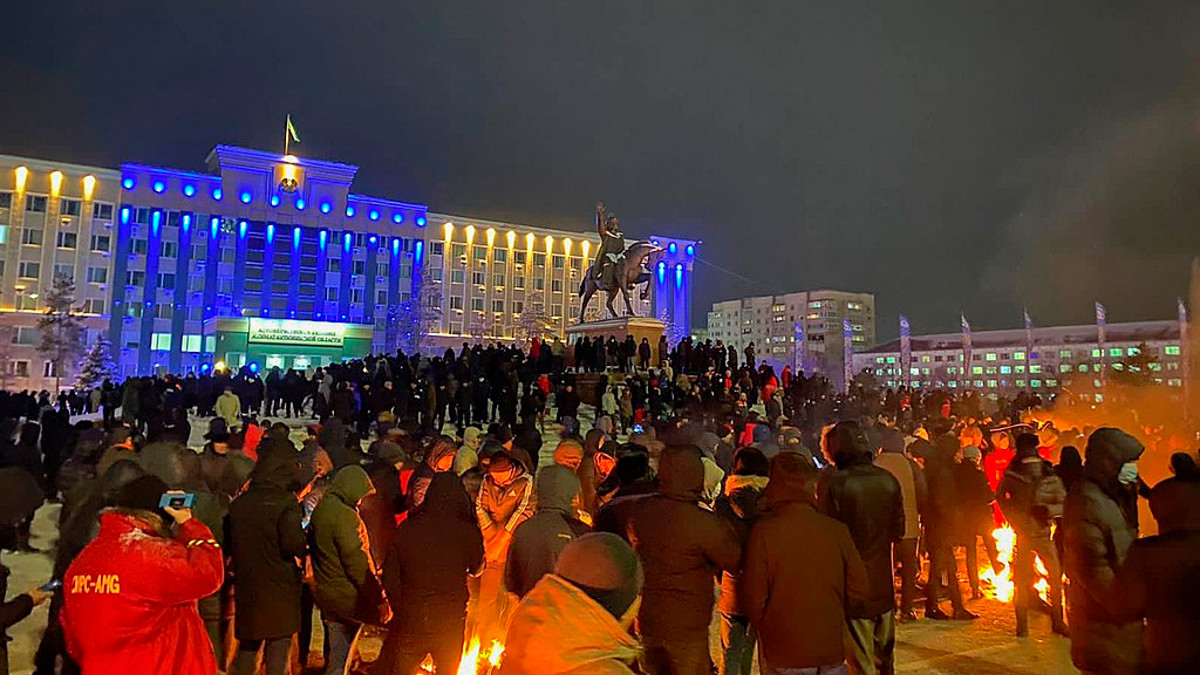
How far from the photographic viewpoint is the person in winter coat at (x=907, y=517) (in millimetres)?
7121

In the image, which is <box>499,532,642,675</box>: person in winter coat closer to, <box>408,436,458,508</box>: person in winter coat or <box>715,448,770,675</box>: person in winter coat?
<box>715,448,770,675</box>: person in winter coat

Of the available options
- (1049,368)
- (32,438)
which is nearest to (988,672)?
(32,438)

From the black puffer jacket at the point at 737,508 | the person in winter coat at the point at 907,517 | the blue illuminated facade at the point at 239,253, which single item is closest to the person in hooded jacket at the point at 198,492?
the black puffer jacket at the point at 737,508

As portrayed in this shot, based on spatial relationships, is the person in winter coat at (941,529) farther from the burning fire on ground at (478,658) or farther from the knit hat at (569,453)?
the burning fire on ground at (478,658)

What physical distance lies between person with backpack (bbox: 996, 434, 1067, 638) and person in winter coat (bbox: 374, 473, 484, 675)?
519 centimetres

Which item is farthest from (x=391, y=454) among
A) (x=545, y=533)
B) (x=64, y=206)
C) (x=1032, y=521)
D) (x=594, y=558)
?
(x=64, y=206)

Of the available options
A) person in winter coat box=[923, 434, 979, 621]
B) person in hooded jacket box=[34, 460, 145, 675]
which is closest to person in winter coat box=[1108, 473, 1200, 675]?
person in winter coat box=[923, 434, 979, 621]

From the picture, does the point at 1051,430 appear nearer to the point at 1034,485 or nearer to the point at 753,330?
the point at 1034,485

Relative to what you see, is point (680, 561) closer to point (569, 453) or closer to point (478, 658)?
point (478, 658)

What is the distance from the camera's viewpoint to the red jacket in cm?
312

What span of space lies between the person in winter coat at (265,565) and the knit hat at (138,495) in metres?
1.46

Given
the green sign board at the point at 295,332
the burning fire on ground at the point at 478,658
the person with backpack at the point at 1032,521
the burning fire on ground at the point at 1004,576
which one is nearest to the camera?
the burning fire on ground at the point at 478,658

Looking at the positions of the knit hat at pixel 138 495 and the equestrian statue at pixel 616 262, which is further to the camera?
the equestrian statue at pixel 616 262

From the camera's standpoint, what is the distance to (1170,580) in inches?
136
